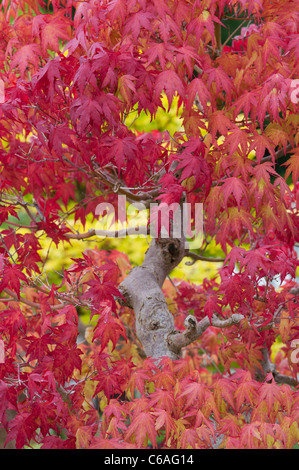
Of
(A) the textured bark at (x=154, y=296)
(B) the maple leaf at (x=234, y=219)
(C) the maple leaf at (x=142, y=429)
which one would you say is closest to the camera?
(C) the maple leaf at (x=142, y=429)

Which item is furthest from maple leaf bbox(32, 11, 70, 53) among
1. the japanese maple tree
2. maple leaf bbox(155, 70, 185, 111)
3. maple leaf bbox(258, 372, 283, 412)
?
maple leaf bbox(258, 372, 283, 412)

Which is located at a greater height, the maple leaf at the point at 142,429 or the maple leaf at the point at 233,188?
the maple leaf at the point at 233,188

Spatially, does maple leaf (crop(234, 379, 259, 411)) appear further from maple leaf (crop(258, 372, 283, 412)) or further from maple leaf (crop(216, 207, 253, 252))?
maple leaf (crop(216, 207, 253, 252))

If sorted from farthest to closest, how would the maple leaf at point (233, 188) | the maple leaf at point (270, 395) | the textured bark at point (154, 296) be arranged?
the textured bark at point (154, 296) < the maple leaf at point (233, 188) < the maple leaf at point (270, 395)

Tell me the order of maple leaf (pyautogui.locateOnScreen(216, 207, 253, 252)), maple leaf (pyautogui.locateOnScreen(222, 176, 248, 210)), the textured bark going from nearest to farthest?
maple leaf (pyautogui.locateOnScreen(222, 176, 248, 210)), maple leaf (pyautogui.locateOnScreen(216, 207, 253, 252)), the textured bark

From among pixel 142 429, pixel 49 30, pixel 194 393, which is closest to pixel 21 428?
pixel 142 429

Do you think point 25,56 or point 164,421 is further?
point 25,56

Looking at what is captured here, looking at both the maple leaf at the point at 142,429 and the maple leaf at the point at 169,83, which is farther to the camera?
the maple leaf at the point at 169,83

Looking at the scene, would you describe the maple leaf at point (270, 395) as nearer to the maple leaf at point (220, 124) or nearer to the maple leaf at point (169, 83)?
the maple leaf at point (220, 124)

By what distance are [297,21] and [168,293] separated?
1.75 meters

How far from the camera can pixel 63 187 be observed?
96.9 inches

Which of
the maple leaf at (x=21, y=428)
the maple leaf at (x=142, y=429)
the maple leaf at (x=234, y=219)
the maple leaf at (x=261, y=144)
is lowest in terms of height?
the maple leaf at (x=21, y=428)

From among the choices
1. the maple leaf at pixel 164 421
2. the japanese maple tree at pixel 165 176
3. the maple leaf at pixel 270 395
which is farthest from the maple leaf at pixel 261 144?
the maple leaf at pixel 164 421

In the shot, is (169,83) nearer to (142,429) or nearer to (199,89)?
(199,89)
